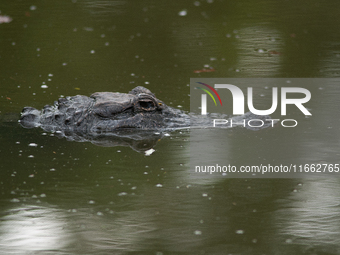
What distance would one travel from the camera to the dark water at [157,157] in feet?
13.3

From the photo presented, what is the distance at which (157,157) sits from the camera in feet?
18.8

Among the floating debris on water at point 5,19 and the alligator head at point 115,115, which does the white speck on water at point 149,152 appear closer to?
the alligator head at point 115,115

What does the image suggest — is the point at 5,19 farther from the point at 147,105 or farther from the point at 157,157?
the point at 157,157

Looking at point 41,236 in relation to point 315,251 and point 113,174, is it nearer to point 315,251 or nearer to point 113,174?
point 113,174

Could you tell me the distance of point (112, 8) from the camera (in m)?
13.8

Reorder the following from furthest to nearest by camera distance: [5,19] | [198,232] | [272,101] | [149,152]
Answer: [5,19], [272,101], [149,152], [198,232]

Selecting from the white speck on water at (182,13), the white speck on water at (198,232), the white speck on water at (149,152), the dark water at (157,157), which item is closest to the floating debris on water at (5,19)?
the dark water at (157,157)

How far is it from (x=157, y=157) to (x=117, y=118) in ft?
3.47

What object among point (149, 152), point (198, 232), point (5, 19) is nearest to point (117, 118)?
point (149, 152)

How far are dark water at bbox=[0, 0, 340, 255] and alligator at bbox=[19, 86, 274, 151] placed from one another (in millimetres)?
345

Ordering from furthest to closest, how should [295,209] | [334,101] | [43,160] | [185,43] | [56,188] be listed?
[185,43], [334,101], [43,160], [56,188], [295,209]

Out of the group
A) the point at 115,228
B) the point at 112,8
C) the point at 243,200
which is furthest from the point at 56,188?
the point at 112,8

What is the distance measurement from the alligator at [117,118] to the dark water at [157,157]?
35 centimetres

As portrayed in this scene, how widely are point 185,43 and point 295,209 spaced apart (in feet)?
22.3
